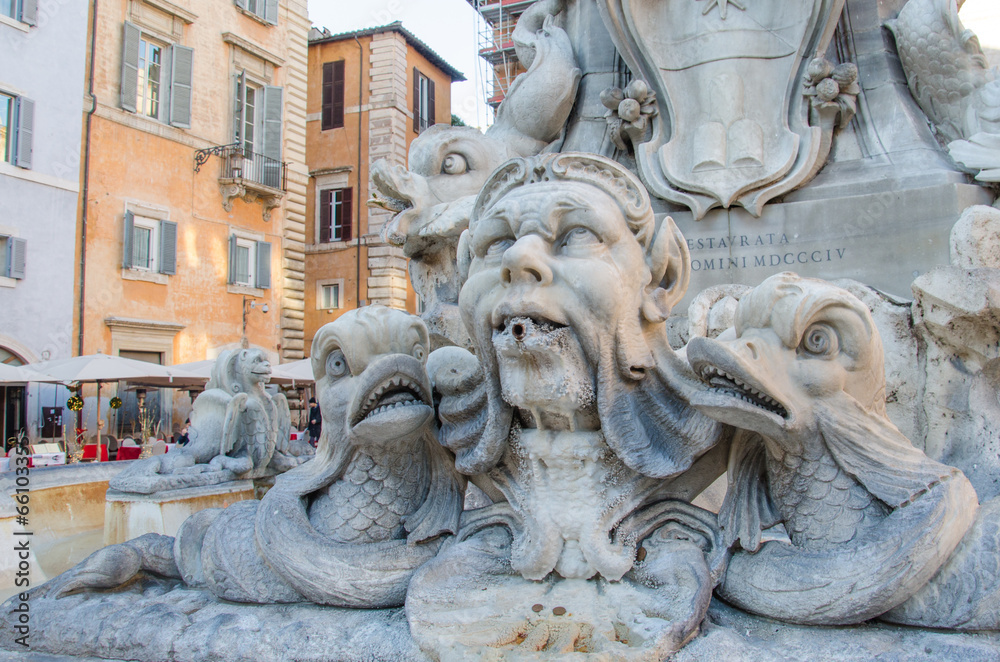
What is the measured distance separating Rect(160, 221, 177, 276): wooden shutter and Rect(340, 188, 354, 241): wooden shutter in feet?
23.6

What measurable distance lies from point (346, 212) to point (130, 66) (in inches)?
332

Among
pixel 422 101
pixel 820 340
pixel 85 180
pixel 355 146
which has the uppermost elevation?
pixel 422 101

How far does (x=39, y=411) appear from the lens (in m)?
14.6

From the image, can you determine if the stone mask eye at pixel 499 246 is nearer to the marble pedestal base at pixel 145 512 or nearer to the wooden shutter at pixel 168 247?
the marble pedestal base at pixel 145 512

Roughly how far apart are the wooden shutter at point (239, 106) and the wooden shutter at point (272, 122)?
520 millimetres

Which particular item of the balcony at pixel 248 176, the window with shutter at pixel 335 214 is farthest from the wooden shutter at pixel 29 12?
the window with shutter at pixel 335 214

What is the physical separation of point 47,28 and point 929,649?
1816 cm

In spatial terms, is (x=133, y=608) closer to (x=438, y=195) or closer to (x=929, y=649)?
(x=929, y=649)

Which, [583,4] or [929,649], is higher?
[583,4]

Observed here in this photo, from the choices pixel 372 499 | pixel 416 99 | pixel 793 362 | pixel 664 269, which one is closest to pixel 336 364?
pixel 372 499

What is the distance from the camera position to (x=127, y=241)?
17109mm

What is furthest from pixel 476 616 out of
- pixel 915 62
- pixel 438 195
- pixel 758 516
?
pixel 915 62

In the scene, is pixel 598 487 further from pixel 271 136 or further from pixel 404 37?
pixel 404 37

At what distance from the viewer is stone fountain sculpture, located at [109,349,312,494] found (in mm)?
5012
